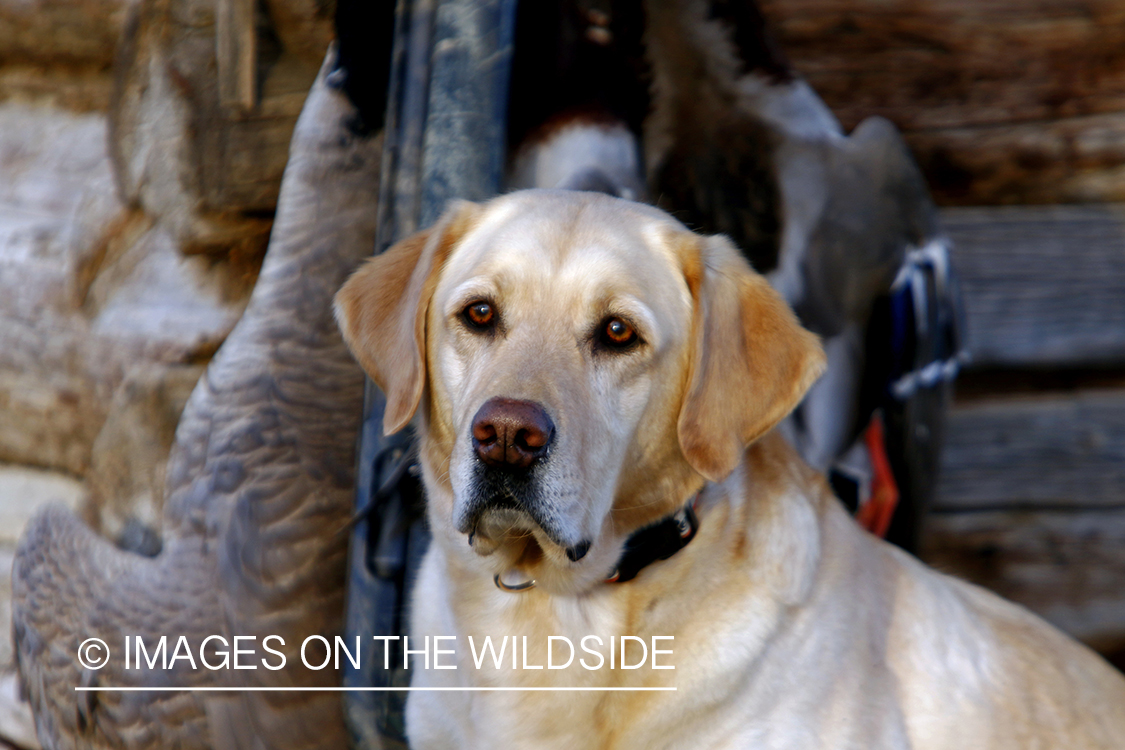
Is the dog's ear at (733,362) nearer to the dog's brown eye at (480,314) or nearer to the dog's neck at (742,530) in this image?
the dog's neck at (742,530)

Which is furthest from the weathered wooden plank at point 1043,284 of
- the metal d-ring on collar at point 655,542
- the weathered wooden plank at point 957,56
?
the metal d-ring on collar at point 655,542

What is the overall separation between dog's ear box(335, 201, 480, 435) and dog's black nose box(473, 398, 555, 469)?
1.06 ft

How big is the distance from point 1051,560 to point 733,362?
204cm

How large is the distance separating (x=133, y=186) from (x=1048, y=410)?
2.99 m

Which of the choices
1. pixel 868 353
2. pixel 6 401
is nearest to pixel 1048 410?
pixel 868 353

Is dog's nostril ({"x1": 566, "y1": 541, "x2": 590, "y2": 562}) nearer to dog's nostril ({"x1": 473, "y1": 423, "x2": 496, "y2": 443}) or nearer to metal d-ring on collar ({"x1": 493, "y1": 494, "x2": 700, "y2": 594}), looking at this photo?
metal d-ring on collar ({"x1": 493, "y1": 494, "x2": 700, "y2": 594})

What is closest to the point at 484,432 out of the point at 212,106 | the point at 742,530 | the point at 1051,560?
the point at 742,530

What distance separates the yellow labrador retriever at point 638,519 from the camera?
1.71 meters

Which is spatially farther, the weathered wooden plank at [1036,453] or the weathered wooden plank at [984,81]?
the weathered wooden plank at [1036,453]

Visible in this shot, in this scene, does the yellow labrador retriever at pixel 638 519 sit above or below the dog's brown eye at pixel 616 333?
below

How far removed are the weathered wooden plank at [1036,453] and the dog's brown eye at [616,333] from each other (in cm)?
190

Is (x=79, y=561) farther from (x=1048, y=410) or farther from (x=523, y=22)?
(x=1048, y=410)

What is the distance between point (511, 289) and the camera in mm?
1742

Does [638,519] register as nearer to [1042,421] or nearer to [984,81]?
[1042,421]
